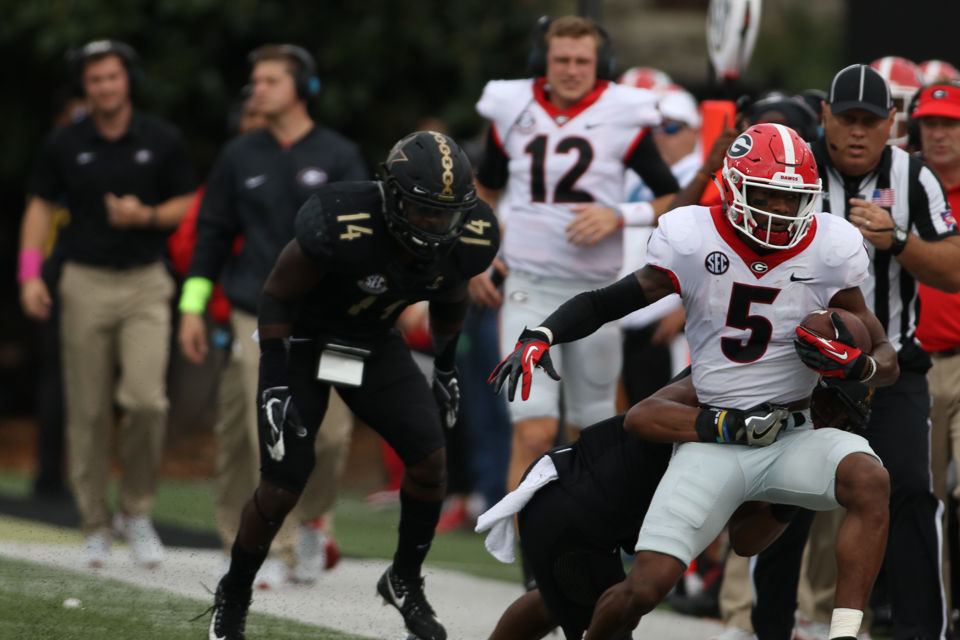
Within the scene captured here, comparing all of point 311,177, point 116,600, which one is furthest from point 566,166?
point 116,600

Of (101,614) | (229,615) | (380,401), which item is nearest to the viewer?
(229,615)

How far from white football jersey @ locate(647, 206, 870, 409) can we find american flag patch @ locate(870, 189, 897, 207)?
812 mm

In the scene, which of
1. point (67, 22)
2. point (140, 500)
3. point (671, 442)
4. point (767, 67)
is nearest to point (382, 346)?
point (671, 442)

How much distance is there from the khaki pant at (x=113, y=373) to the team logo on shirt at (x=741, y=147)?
151 inches

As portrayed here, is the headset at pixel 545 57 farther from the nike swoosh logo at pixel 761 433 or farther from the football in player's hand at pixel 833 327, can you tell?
the nike swoosh logo at pixel 761 433

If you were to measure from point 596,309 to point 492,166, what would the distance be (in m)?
2.25

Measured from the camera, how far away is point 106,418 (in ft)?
26.3

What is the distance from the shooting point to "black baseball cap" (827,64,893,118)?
18.6 feet

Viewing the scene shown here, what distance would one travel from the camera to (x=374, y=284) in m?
5.60

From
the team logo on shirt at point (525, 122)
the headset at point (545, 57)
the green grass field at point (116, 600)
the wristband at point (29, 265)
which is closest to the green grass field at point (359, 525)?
the green grass field at point (116, 600)

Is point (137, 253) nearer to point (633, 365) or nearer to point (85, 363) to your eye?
point (85, 363)

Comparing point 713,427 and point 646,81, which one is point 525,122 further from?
point 713,427

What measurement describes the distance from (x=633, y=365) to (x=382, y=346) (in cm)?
255

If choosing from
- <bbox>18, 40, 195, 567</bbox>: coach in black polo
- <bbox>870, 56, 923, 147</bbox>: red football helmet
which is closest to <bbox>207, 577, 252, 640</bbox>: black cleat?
<bbox>18, 40, 195, 567</bbox>: coach in black polo
